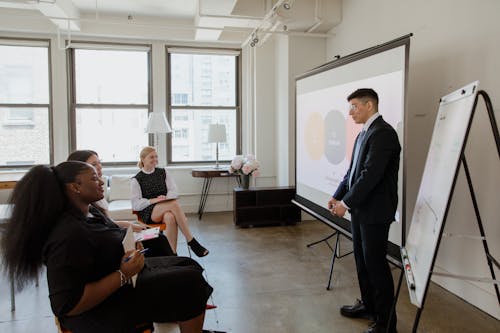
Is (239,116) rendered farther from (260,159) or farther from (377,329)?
(377,329)

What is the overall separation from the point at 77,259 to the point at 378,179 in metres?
1.69

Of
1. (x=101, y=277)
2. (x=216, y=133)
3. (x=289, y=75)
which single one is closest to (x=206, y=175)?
(x=216, y=133)

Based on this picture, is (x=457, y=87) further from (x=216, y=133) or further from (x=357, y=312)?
(x=216, y=133)

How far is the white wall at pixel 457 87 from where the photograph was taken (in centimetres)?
267

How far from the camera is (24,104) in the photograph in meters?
5.70

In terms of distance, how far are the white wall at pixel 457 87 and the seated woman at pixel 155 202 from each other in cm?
213

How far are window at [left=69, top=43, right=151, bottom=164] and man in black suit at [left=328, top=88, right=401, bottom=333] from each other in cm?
455

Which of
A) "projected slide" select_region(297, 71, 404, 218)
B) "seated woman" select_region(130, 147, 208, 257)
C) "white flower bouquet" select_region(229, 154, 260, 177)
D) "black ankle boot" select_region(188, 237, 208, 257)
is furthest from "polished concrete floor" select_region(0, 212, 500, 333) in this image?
"white flower bouquet" select_region(229, 154, 260, 177)

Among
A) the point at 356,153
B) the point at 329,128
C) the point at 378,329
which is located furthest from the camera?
the point at 329,128

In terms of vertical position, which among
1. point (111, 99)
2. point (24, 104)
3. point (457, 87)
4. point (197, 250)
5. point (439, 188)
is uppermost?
point (111, 99)

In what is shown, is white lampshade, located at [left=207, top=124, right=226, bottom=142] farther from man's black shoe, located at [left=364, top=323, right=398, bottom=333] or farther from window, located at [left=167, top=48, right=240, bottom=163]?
man's black shoe, located at [left=364, top=323, right=398, bottom=333]

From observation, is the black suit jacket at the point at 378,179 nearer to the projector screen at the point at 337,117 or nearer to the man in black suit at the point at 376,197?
the man in black suit at the point at 376,197

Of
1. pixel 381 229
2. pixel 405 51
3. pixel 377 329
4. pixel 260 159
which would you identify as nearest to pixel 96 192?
pixel 381 229

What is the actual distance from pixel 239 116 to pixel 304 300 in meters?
4.15
